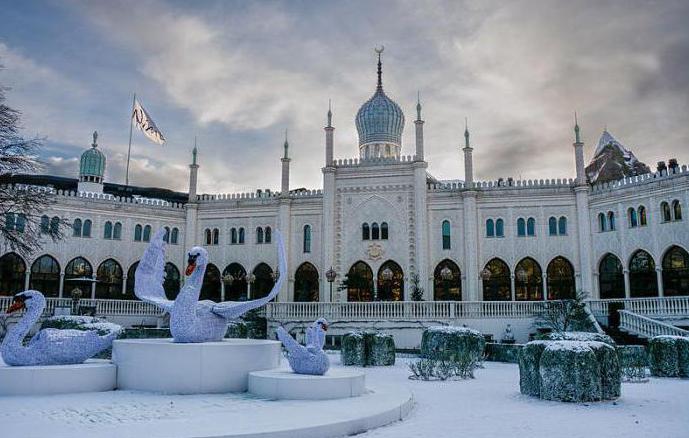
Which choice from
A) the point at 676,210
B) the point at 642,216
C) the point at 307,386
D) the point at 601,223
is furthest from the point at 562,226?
the point at 307,386

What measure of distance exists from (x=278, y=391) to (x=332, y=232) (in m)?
24.4

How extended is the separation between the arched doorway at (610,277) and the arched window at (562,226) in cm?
244

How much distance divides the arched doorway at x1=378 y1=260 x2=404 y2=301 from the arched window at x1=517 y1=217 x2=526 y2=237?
696cm

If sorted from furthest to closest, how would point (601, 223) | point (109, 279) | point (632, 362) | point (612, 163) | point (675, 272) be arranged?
point (612, 163) → point (109, 279) → point (601, 223) → point (675, 272) → point (632, 362)

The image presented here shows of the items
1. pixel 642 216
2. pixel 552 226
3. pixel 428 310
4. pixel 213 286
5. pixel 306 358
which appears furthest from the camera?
pixel 213 286

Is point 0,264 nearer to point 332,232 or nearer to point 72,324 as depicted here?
point 72,324

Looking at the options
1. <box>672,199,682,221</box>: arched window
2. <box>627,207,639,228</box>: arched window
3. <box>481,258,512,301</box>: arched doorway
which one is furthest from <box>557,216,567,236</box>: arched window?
<box>672,199,682,221</box>: arched window

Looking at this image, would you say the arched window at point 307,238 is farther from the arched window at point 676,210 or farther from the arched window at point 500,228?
the arched window at point 676,210

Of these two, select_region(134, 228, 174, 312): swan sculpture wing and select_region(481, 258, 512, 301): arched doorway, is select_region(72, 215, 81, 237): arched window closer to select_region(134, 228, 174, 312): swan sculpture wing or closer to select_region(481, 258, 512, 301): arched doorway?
select_region(134, 228, 174, 312): swan sculpture wing

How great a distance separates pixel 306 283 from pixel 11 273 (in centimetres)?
1647

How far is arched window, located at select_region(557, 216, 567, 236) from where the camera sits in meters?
33.3

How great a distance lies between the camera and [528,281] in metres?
33.8

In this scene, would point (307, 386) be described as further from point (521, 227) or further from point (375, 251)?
point (521, 227)

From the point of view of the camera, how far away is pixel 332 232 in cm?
3534
